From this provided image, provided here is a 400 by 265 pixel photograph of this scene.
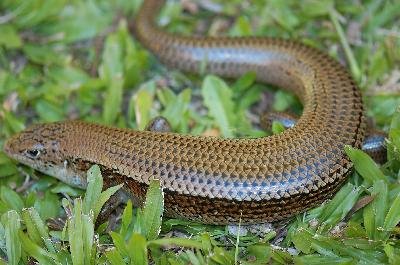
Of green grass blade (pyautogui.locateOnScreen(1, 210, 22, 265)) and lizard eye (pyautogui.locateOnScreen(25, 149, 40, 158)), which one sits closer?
green grass blade (pyautogui.locateOnScreen(1, 210, 22, 265))

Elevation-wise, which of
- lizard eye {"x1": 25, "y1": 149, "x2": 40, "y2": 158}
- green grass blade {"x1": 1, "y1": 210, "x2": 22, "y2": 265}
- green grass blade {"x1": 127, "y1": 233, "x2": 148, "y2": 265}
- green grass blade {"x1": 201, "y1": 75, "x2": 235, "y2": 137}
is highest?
green grass blade {"x1": 201, "y1": 75, "x2": 235, "y2": 137}

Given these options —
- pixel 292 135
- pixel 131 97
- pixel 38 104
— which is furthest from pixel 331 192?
pixel 38 104

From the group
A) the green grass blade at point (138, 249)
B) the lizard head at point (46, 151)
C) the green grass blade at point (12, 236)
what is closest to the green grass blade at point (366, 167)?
the green grass blade at point (138, 249)

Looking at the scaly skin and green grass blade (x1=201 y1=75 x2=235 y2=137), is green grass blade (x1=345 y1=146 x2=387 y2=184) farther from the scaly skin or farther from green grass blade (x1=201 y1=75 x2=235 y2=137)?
green grass blade (x1=201 y1=75 x2=235 y2=137)

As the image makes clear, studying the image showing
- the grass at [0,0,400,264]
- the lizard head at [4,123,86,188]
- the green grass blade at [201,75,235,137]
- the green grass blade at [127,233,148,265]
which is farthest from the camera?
the green grass blade at [201,75,235,137]

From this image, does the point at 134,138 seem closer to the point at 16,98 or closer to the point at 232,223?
the point at 232,223

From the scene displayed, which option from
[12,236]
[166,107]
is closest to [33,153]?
[12,236]

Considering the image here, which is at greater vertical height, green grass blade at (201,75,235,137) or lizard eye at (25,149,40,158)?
green grass blade at (201,75,235,137)

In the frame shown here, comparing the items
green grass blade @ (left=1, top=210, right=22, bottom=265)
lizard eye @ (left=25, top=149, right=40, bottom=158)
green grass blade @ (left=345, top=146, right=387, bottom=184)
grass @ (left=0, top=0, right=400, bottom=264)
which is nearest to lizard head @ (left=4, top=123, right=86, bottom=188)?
lizard eye @ (left=25, top=149, right=40, bottom=158)
